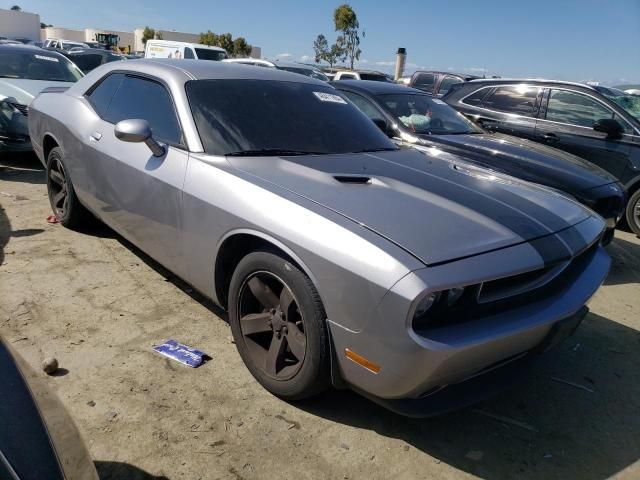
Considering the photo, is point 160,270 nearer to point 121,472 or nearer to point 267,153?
point 267,153

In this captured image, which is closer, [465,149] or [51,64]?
[465,149]

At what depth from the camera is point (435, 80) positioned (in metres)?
13.6

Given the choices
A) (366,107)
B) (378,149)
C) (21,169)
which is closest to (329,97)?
(378,149)

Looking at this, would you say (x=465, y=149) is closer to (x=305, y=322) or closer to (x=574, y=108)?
(x=574, y=108)

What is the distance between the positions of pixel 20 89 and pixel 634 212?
8099mm

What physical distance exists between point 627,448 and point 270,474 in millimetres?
1708

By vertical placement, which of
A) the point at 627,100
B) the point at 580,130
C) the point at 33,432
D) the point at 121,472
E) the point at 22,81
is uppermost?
the point at 627,100

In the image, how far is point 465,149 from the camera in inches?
205

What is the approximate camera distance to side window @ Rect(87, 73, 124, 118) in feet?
12.7

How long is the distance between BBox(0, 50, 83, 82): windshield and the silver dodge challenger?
489cm

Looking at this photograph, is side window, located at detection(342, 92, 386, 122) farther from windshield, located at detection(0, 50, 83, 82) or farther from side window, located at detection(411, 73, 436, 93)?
side window, located at detection(411, 73, 436, 93)

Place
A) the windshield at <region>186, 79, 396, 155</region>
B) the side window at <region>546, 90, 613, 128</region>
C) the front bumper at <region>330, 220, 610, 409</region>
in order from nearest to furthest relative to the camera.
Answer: the front bumper at <region>330, 220, 610, 409</region>, the windshield at <region>186, 79, 396, 155</region>, the side window at <region>546, 90, 613, 128</region>

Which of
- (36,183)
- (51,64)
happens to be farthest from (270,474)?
(51,64)

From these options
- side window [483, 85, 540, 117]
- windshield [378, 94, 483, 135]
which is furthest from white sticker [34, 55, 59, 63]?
side window [483, 85, 540, 117]
